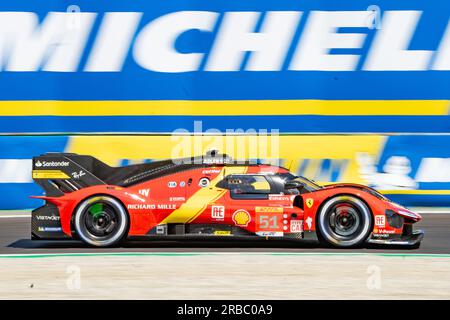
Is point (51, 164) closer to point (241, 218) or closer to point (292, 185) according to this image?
point (241, 218)

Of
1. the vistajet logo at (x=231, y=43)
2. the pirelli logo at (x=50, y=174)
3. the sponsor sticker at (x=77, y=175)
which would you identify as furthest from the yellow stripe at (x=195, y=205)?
the vistajet logo at (x=231, y=43)

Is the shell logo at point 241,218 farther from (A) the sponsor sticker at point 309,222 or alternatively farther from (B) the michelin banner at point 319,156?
(B) the michelin banner at point 319,156

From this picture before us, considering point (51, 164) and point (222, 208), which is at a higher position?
point (51, 164)

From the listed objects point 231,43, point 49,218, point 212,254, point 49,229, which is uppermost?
point 231,43

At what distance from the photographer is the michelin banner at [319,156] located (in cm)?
1357

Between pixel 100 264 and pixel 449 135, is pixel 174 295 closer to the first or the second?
pixel 100 264

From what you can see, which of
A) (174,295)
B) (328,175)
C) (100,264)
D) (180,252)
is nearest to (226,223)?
(180,252)

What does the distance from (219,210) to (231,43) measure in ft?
17.3

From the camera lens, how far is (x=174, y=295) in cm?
683

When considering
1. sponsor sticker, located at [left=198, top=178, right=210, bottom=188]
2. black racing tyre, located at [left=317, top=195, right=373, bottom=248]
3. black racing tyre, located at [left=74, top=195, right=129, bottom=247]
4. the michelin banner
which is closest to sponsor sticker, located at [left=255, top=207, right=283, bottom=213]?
black racing tyre, located at [left=317, top=195, right=373, bottom=248]

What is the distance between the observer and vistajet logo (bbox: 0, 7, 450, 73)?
547 inches

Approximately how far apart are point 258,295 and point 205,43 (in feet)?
25.4

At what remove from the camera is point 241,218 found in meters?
9.25

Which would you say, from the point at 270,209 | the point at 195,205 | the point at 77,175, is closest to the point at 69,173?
the point at 77,175
